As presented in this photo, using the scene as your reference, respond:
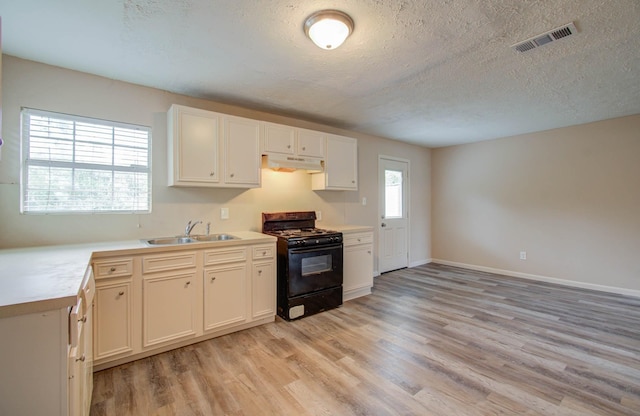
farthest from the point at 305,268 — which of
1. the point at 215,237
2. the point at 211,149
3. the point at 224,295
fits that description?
the point at 211,149

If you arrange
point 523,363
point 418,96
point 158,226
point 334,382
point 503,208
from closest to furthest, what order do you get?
1. point 334,382
2. point 523,363
3. point 158,226
4. point 418,96
5. point 503,208

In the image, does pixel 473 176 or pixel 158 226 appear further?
pixel 473 176

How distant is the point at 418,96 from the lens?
3.17 m

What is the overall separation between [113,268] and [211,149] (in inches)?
53.5

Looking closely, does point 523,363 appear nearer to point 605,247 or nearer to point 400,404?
point 400,404

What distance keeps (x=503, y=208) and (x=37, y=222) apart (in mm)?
6100

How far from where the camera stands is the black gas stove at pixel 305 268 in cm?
312

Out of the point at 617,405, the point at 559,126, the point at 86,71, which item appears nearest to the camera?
the point at 617,405

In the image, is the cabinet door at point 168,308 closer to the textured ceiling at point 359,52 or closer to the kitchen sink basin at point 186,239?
the kitchen sink basin at point 186,239

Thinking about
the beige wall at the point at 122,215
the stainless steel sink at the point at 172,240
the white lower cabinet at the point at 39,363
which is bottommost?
the white lower cabinet at the point at 39,363

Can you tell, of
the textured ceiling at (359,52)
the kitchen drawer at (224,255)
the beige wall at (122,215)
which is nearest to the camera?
the textured ceiling at (359,52)

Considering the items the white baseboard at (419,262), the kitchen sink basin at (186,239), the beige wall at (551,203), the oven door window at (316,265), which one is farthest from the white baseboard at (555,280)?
the kitchen sink basin at (186,239)

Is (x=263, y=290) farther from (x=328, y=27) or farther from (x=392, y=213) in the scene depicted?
(x=392, y=213)

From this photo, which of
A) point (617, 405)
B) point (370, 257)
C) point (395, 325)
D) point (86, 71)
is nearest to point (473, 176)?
point (370, 257)
